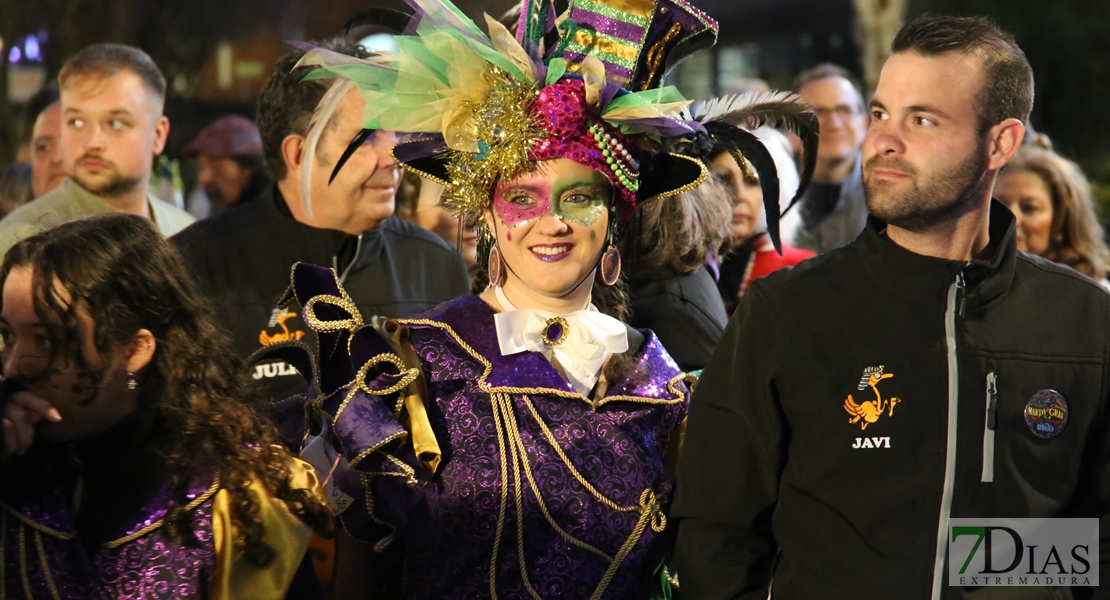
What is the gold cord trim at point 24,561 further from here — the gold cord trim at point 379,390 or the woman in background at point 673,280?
the woman in background at point 673,280

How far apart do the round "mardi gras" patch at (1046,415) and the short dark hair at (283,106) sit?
2.32m

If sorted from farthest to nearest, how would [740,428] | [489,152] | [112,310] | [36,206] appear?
1. [36,206]
2. [489,152]
3. [740,428]
4. [112,310]

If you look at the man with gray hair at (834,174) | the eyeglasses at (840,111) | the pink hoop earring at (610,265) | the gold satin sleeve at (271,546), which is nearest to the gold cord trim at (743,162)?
the pink hoop earring at (610,265)

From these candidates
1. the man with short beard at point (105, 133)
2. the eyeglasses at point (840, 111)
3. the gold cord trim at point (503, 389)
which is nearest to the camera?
the gold cord trim at point (503, 389)

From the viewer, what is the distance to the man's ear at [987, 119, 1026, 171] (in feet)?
8.84

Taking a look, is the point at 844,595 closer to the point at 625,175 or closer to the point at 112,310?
the point at 625,175

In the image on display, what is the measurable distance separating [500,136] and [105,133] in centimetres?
200

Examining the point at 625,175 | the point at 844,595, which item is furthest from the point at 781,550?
the point at 625,175

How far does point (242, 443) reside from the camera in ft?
8.45

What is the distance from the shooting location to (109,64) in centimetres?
437

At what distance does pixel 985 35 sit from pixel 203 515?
192cm

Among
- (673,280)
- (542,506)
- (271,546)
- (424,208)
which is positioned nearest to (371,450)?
(271,546)

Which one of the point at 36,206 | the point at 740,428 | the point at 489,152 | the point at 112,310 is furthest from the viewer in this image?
the point at 36,206

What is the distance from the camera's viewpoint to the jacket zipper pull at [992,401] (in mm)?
2553
